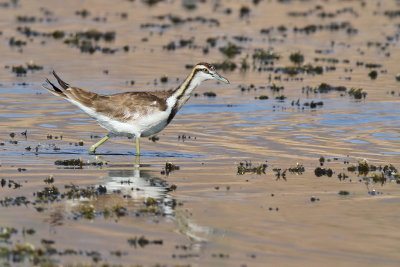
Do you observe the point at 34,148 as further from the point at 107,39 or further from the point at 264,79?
the point at 107,39

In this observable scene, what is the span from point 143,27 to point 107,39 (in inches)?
191

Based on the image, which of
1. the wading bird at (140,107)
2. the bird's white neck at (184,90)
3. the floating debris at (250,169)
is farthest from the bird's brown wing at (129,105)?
the floating debris at (250,169)

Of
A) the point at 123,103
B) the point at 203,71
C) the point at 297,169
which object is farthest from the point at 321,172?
the point at 123,103

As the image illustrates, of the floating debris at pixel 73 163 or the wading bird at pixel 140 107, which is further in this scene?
the wading bird at pixel 140 107

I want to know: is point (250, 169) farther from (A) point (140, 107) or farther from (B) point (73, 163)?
(B) point (73, 163)

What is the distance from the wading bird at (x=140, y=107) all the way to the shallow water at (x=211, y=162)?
31.4 inches

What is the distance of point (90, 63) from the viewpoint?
37.3 meters

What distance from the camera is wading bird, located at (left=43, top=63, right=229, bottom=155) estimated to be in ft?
65.3

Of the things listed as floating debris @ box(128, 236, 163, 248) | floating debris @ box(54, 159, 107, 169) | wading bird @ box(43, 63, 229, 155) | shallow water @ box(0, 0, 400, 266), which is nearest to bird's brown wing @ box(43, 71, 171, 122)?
wading bird @ box(43, 63, 229, 155)

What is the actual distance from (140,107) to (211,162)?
2005mm

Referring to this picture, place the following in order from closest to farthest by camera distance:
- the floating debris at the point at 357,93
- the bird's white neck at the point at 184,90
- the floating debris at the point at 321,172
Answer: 1. the floating debris at the point at 321,172
2. the bird's white neck at the point at 184,90
3. the floating debris at the point at 357,93

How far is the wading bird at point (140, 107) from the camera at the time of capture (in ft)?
65.3

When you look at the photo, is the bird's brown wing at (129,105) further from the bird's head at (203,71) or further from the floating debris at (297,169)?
the floating debris at (297,169)

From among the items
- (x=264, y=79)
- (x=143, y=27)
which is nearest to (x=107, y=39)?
(x=143, y=27)
